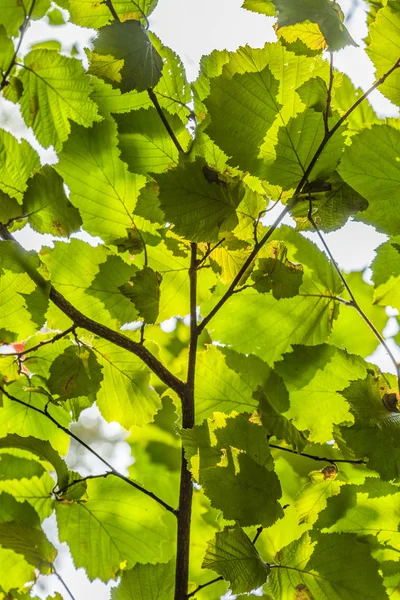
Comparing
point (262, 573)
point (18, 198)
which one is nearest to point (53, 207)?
point (18, 198)

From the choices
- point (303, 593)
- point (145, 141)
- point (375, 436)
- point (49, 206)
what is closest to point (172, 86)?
point (145, 141)

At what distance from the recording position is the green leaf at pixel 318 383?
617 millimetres

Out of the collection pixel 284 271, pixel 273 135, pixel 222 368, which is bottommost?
pixel 222 368

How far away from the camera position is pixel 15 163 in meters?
0.57

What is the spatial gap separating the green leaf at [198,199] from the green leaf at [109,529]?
414 mm

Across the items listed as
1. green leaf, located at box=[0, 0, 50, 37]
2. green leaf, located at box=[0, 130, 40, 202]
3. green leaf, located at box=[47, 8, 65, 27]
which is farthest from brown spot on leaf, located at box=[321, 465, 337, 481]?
green leaf, located at box=[47, 8, 65, 27]

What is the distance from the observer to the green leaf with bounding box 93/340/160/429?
0.66 meters

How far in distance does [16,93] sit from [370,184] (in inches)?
18.5

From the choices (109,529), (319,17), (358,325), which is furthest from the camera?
(358,325)

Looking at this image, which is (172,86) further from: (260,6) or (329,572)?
(329,572)

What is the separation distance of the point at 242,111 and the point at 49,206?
0.22 meters

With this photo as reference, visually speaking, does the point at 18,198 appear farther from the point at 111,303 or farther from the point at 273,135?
the point at 273,135

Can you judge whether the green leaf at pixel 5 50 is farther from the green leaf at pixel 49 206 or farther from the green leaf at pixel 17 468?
the green leaf at pixel 17 468

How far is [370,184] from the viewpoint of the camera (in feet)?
1.58
